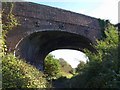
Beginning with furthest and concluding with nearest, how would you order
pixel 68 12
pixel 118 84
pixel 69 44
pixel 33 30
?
pixel 69 44 < pixel 68 12 < pixel 33 30 < pixel 118 84

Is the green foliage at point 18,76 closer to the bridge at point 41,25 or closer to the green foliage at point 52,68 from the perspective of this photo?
the bridge at point 41,25

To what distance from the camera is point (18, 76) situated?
33.9 feet

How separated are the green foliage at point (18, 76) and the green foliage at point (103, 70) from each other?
1.52 metres

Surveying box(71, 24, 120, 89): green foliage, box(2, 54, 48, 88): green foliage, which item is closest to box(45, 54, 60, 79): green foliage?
box(2, 54, 48, 88): green foliage

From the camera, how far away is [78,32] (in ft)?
62.4

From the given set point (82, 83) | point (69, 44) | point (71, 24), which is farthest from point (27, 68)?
point (69, 44)

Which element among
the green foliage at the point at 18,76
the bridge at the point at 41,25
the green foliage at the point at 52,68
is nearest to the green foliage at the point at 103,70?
the green foliage at the point at 18,76

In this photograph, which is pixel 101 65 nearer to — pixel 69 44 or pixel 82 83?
pixel 82 83

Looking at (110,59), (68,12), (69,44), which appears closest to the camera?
(110,59)

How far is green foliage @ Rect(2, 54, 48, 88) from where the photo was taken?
396 inches

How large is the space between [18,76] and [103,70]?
10.0 ft

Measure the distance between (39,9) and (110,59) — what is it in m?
7.99

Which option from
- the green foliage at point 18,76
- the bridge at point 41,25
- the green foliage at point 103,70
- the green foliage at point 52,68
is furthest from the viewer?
the green foliage at point 52,68

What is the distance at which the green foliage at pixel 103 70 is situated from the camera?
9117mm
